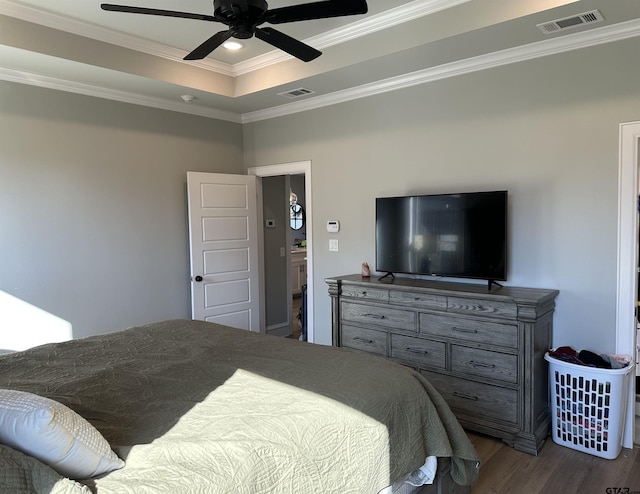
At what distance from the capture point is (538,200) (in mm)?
3174

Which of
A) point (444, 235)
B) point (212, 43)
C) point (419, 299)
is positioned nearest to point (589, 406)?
point (419, 299)

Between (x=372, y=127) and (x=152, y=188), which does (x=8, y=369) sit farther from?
(x=372, y=127)

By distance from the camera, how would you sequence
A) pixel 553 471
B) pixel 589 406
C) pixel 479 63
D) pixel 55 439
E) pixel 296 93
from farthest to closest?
pixel 296 93
pixel 479 63
pixel 589 406
pixel 553 471
pixel 55 439

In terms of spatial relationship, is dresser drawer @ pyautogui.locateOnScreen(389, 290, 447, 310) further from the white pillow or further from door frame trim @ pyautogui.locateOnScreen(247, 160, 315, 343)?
the white pillow

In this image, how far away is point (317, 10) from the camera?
85.4 inches

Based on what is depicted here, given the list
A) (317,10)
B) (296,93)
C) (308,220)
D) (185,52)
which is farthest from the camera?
(308,220)

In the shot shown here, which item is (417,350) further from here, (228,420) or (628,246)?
(228,420)

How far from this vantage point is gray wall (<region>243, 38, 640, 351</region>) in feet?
9.55

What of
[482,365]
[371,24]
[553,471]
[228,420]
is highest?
[371,24]

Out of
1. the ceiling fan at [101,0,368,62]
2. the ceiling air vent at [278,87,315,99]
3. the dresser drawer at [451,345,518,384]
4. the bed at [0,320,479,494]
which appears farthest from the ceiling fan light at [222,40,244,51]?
the dresser drawer at [451,345,518,384]

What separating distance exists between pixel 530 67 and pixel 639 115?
0.78 m

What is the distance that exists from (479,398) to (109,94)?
3978 mm

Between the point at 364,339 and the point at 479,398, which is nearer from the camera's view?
the point at 479,398

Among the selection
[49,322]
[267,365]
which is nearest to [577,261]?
[267,365]
